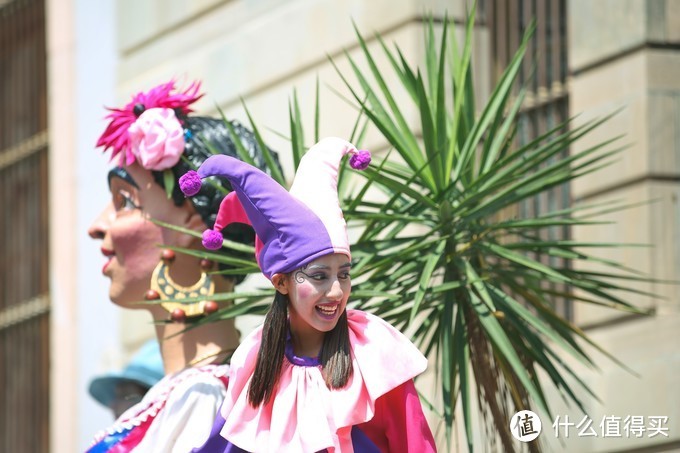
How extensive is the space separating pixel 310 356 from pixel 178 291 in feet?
3.11

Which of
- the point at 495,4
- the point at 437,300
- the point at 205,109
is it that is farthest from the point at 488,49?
the point at 437,300

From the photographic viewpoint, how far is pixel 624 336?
700 cm

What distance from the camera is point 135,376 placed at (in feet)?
24.9

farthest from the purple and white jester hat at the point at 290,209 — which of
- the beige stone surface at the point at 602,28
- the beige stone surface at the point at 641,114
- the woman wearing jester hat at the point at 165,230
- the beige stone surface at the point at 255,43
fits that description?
the beige stone surface at the point at 255,43

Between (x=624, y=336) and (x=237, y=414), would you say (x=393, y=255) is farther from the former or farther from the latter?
(x=624, y=336)

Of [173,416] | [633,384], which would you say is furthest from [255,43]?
[173,416]

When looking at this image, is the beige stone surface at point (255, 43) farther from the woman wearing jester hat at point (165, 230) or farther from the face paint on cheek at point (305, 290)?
the face paint on cheek at point (305, 290)

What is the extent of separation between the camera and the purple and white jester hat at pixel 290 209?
448cm

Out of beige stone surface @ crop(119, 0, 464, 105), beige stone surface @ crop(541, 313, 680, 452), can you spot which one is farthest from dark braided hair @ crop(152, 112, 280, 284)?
beige stone surface @ crop(119, 0, 464, 105)

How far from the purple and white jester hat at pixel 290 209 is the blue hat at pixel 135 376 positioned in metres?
2.95

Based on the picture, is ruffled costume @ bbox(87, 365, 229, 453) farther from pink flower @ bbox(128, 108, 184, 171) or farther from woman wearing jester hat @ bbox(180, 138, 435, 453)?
pink flower @ bbox(128, 108, 184, 171)

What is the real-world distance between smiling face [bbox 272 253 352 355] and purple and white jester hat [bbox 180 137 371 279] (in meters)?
0.02

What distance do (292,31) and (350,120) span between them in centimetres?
84

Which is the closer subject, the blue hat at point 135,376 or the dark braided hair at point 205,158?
the dark braided hair at point 205,158
